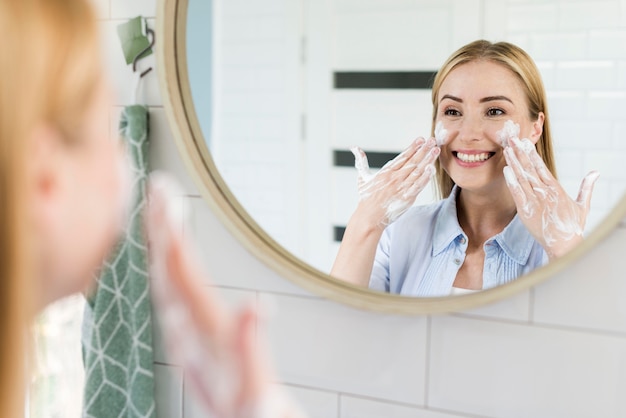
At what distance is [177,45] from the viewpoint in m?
0.97

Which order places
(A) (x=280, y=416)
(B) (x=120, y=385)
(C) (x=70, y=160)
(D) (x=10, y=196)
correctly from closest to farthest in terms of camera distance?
(D) (x=10, y=196) → (C) (x=70, y=160) → (A) (x=280, y=416) → (B) (x=120, y=385)

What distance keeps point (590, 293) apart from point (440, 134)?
9.7 inches

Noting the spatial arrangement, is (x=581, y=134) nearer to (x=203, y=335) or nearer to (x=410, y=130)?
(x=410, y=130)

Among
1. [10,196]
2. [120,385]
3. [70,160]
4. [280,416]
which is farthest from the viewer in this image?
[120,385]

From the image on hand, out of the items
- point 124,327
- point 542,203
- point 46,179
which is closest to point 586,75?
point 542,203

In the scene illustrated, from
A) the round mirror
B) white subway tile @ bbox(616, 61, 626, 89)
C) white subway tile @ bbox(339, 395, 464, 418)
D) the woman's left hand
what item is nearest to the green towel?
the round mirror

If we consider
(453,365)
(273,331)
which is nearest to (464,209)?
(453,365)

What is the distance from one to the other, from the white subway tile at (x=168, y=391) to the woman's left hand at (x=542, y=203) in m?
0.56

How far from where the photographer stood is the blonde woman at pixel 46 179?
61 cm

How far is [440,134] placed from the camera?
83cm

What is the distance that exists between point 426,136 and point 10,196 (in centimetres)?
45

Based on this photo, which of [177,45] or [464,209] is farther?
[177,45]

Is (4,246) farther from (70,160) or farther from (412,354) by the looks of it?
(412,354)

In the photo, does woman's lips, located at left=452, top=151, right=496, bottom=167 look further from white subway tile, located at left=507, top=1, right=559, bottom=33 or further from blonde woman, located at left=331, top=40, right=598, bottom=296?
white subway tile, located at left=507, top=1, right=559, bottom=33
